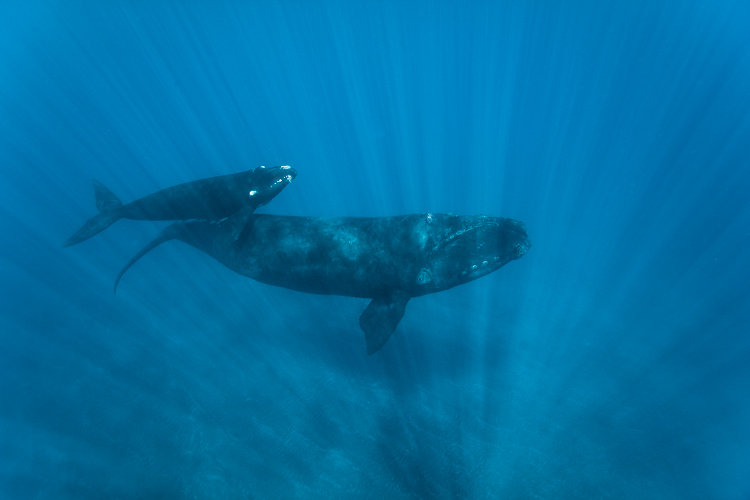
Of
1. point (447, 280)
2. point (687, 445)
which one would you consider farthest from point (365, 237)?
point (687, 445)

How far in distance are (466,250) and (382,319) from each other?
239 centimetres

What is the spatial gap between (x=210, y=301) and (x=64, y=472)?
21.6ft

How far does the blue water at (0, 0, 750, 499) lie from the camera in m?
8.40

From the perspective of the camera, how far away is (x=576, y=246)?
72.8ft

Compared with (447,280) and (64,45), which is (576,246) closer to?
(447,280)

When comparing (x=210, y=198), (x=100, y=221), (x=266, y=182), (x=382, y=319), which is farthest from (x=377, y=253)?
(x=100, y=221)

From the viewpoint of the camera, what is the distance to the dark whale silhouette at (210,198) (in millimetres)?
8664

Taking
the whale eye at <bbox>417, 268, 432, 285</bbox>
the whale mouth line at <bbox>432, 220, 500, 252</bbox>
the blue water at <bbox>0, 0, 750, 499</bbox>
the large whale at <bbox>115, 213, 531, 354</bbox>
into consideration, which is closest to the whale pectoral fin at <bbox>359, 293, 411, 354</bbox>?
the large whale at <bbox>115, 213, 531, 354</bbox>

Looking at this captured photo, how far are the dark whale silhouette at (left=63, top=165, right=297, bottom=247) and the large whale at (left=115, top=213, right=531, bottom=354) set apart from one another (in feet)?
1.46

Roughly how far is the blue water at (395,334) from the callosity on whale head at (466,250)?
3.55 meters

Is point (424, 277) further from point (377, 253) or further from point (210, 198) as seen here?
point (210, 198)

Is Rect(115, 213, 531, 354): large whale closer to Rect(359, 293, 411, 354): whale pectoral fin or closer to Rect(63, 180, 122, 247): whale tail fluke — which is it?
Rect(359, 293, 411, 354): whale pectoral fin

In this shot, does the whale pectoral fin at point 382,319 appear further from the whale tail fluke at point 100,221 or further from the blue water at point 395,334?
the whale tail fluke at point 100,221

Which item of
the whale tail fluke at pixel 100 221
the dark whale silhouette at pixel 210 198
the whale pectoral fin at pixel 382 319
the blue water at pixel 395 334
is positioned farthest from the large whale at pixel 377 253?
the whale tail fluke at pixel 100 221
